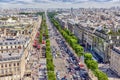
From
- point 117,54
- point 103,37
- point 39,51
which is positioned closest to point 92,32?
point 103,37

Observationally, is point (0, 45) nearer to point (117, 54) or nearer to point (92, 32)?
point (117, 54)

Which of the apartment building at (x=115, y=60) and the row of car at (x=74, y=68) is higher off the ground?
the apartment building at (x=115, y=60)

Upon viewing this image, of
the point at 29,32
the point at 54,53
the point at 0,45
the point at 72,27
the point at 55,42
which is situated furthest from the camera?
the point at 72,27

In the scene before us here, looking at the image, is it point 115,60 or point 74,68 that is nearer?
point 115,60

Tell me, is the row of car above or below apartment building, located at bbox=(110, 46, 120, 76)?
below

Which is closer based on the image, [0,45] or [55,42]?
[0,45]

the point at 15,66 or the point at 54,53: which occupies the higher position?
the point at 15,66

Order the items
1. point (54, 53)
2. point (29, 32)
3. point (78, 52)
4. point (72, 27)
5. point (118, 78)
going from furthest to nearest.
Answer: point (72, 27) → point (29, 32) → point (54, 53) → point (78, 52) → point (118, 78)

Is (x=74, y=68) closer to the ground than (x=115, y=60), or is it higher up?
closer to the ground

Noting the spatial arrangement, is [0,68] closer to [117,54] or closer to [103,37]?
[117,54]
